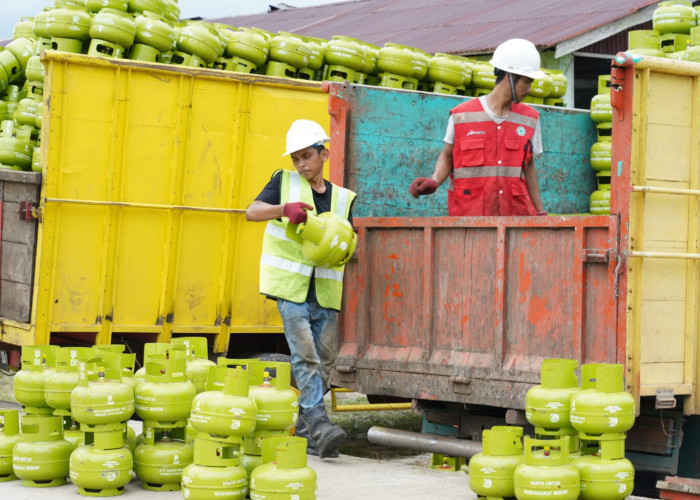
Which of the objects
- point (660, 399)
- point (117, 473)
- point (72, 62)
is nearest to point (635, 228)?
point (660, 399)

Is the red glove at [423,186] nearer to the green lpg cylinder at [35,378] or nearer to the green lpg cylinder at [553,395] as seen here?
the green lpg cylinder at [553,395]

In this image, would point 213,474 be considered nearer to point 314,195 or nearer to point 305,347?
point 305,347

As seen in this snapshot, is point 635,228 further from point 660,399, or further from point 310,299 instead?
point 310,299

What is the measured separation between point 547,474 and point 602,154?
14.5 ft

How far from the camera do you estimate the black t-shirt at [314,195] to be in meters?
7.04

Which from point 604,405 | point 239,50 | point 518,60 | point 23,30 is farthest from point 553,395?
point 23,30

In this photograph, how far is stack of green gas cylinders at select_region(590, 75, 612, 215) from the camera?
9.21 m

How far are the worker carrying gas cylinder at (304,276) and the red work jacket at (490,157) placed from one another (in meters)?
0.97

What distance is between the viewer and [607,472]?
5609 millimetres

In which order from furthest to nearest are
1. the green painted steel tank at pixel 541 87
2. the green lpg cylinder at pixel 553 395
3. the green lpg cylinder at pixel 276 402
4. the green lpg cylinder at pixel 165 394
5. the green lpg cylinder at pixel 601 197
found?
1. the green painted steel tank at pixel 541 87
2. the green lpg cylinder at pixel 601 197
3. the green lpg cylinder at pixel 165 394
4. the green lpg cylinder at pixel 276 402
5. the green lpg cylinder at pixel 553 395

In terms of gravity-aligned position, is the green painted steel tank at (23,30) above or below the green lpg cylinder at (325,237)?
above

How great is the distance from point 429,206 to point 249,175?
1.47 metres

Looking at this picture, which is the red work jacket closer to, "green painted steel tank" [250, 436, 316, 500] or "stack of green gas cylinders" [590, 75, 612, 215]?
"stack of green gas cylinders" [590, 75, 612, 215]

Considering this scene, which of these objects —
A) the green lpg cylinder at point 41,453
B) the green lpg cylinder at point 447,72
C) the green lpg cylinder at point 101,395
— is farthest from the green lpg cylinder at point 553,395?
the green lpg cylinder at point 447,72
